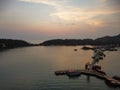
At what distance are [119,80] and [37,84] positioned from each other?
3.35m

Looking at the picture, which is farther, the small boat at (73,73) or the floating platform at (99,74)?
the small boat at (73,73)

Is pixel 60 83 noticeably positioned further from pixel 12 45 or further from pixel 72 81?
pixel 12 45

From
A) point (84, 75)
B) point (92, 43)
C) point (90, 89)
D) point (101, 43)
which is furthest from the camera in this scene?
point (92, 43)

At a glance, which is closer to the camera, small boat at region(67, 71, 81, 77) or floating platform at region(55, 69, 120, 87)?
floating platform at region(55, 69, 120, 87)

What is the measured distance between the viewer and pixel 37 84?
9.07m

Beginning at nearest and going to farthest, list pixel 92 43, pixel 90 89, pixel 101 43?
pixel 90 89 → pixel 101 43 → pixel 92 43

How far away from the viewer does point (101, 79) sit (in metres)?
10.2

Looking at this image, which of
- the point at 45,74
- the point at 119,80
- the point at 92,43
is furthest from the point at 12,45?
the point at 119,80

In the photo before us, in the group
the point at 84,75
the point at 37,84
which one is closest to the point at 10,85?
the point at 37,84

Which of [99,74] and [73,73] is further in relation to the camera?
[73,73]

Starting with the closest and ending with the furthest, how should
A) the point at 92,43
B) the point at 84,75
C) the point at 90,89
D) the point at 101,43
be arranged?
the point at 90,89, the point at 84,75, the point at 101,43, the point at 92,43

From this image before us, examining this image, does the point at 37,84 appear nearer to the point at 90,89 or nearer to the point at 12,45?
the point at 90,89

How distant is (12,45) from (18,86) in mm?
34390

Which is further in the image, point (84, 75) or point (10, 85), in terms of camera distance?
point (84, 75)
